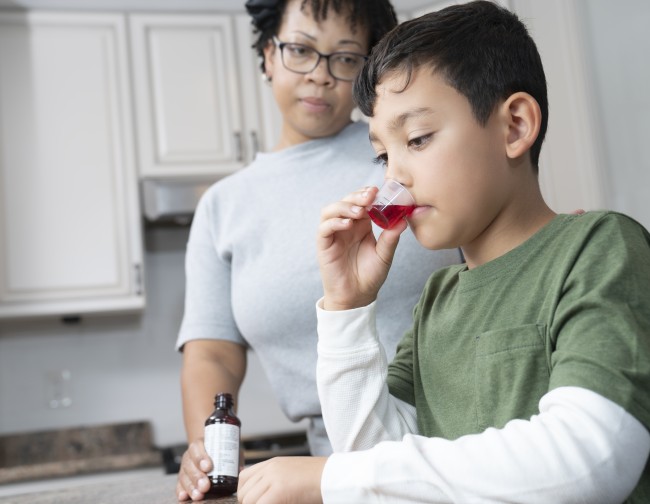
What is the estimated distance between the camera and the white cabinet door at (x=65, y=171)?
9.88 feet

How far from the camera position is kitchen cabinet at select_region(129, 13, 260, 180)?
10.3 feet

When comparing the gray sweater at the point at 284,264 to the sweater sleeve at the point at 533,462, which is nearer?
the sweater sleeve at the point at 533,462

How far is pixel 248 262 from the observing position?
1.34 metres

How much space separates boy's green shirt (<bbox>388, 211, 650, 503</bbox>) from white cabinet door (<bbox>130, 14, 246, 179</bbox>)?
7.50ft

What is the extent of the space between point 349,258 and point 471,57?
0.25 metres

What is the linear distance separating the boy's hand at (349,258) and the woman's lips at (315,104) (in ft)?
1.49

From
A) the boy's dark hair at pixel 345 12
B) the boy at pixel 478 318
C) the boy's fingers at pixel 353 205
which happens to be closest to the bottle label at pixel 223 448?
the boy at pixel 478 318

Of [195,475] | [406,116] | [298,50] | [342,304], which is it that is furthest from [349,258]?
[298,50]

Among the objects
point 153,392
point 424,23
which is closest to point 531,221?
point 424,23

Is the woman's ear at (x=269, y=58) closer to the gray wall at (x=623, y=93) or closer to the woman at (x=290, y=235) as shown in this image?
the woman at (x=290, y=235)

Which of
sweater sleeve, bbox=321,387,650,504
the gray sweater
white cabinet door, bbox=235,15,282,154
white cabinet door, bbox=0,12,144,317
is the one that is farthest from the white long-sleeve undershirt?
white cabinet door, bbox=235,15,282,154

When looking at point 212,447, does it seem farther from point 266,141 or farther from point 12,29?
point 12,29

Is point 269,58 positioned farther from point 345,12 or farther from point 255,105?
point 255,105

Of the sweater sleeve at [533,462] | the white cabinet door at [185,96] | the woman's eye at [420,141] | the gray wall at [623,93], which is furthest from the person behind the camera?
the white cabinet door at [185,96]
